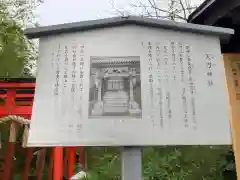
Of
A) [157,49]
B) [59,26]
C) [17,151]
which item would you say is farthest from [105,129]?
[17,151]

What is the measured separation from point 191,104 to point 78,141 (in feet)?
2.60

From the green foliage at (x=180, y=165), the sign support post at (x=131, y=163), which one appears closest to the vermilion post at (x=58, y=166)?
the green foliage at (x=180, y=165)

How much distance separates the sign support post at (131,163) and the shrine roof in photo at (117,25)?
2.95ft

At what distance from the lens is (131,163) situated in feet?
6.36

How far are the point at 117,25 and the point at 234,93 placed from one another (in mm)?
1495

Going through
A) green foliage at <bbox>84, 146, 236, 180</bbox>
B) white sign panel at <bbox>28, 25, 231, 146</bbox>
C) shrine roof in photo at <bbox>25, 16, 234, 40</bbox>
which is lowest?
green foliage at <bbox>84, 146, 236, 180</bbox>

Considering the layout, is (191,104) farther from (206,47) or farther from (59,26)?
(59,26)

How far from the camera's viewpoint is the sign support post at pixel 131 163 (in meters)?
1.92

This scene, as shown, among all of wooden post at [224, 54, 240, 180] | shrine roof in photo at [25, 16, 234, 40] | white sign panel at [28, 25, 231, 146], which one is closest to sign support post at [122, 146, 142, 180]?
white sign panel at [28, 25, 231, 146]

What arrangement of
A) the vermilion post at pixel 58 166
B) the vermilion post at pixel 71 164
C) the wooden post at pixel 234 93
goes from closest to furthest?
the wooden post at pixel 234 93, the vermilion post at pixel 58 166, the vermilion post at pixel 71 164

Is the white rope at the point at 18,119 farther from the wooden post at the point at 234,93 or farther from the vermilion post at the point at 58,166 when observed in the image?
the wooden post at the point at 234,93

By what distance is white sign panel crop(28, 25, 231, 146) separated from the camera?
1869mm

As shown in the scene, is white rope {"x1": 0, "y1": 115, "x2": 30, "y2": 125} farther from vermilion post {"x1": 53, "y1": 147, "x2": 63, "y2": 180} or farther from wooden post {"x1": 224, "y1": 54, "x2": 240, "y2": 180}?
wooden post {"x1": 224, "y1": 54, "x2": 240, "y2": 180}

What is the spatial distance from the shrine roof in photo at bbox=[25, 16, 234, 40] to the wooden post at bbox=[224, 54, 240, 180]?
925 millimetres
